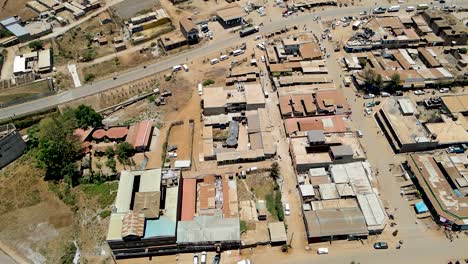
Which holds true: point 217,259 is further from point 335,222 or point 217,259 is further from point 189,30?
point 189,30

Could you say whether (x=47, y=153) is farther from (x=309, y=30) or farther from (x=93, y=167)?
(x=309, y=30)

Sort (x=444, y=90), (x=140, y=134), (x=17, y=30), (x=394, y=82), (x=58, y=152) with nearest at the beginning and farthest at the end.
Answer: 1. (x=58, y=152)
2. (x=140, y=134)
3. (x=394, y=82)
4. (x=444, y=90)
5. (x=17, y=30)

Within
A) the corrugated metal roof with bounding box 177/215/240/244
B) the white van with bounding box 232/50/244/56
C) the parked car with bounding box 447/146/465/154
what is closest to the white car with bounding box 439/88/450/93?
the parked car with bounding box 447/146/465/154

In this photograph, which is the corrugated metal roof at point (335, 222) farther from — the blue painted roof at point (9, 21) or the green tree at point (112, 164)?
the blue painted roof at point (9, 21)

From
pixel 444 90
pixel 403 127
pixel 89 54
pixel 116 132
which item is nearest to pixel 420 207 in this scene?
pixel 403 127

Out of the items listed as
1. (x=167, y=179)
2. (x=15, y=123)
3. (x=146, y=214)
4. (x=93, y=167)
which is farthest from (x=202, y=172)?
(x=15, y=123)

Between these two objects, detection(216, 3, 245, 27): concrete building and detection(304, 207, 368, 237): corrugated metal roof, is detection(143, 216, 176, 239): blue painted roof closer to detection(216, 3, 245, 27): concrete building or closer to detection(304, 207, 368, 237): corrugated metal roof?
detection(304, 207, 368, 237): corrugated metal roof

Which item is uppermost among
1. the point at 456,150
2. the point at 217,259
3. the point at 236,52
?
the point at 236,52
